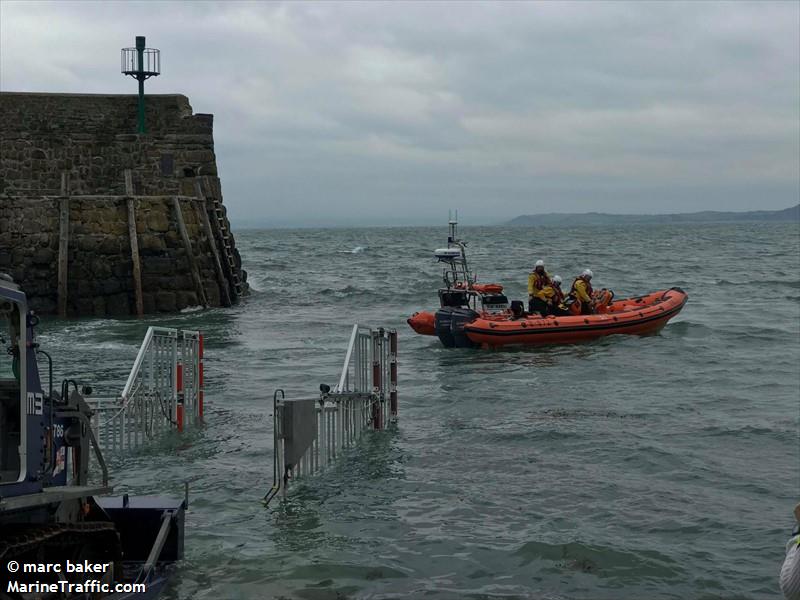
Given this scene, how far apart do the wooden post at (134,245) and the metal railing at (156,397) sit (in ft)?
38.5

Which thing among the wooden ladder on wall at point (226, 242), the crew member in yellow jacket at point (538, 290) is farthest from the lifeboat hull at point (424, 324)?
the wooden ladder on wall at point (226, 242)

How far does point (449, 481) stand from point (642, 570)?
9.03 feet

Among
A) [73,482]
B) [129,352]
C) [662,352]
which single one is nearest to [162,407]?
[73,482]

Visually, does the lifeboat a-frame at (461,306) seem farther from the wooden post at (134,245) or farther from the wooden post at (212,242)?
the wooden post at (134,245)

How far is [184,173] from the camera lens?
2458cm

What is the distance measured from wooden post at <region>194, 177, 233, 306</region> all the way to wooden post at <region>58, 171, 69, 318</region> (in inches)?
114

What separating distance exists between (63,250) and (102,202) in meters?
1.35

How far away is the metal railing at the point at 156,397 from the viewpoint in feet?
34.9

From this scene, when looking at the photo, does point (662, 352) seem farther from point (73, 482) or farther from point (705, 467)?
point (73, 482)

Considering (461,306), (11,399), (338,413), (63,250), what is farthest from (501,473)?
(63,250)

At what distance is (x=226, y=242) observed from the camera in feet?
86.3

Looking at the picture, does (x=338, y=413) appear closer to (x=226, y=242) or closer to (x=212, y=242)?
(x=212, y=242)

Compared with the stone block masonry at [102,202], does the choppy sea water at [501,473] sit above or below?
below

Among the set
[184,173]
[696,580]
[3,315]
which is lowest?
[696,580]
